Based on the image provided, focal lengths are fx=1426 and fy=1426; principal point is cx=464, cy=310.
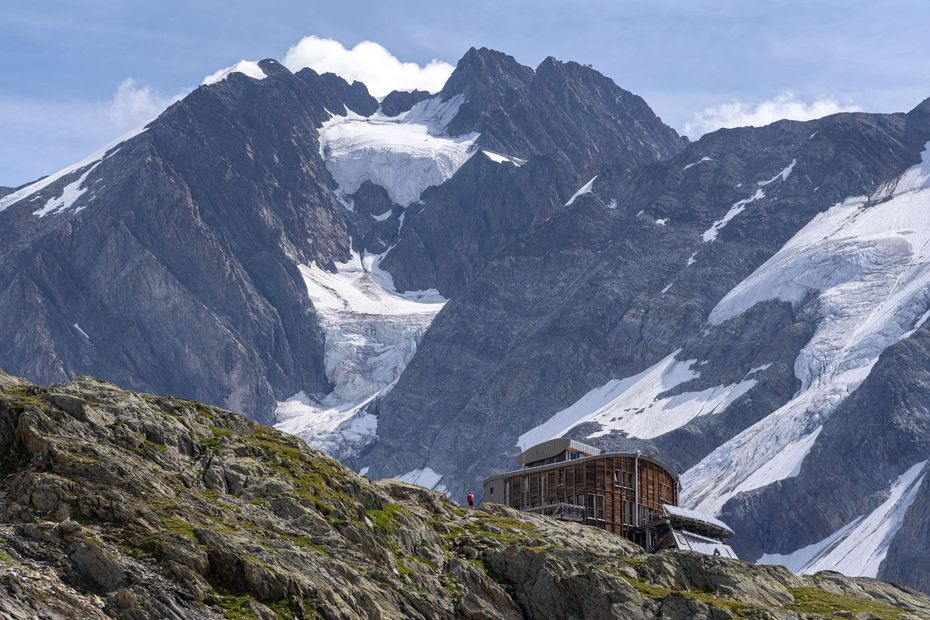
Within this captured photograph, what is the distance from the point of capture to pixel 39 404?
249 feet

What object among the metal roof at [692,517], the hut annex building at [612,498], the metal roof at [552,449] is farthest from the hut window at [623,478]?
the metal roof at [552,449]

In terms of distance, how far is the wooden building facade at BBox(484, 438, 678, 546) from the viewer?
119m

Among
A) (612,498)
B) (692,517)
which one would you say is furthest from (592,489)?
(692,517)

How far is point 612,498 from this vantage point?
119750 mm

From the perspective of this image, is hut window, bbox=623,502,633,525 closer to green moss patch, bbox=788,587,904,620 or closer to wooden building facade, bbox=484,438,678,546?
wooden building facade, bbox=484,438,678,546

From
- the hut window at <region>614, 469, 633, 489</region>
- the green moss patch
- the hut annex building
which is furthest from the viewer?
the hut window at <region>614, 469, 633, 489</region>

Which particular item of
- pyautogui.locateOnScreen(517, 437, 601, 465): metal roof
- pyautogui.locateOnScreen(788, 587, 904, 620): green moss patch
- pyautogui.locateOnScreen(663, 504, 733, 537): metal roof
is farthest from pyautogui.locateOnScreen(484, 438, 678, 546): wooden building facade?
pyautogui.locateOnScreen(788, 587, 904, 620): green moss patch

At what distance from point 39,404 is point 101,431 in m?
3.54

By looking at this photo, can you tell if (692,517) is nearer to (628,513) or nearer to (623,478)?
(628,513)

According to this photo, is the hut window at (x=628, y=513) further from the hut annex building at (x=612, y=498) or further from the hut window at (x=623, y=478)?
the hut window at (x=623, y=478)

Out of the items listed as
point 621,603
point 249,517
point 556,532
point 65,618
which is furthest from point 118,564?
point 556,532

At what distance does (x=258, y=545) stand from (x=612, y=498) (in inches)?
2167

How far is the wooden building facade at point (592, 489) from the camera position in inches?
4673

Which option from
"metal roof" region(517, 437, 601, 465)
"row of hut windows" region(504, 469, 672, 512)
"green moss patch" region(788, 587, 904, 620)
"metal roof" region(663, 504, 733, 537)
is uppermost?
"metal roof" region(517, 437, 601, 465)
